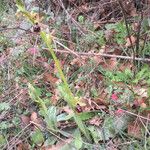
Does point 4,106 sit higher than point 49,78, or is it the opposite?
point 49,78

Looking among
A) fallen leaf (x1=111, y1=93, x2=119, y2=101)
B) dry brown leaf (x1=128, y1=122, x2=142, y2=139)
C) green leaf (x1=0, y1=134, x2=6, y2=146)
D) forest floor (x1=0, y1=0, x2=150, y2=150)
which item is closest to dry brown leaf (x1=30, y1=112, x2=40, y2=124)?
forest floor (x1=0, y1=0, x2=150, y2=150)

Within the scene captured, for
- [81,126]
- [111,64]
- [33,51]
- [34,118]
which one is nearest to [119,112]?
[81,126]

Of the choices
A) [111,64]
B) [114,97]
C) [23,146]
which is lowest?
[23,146]

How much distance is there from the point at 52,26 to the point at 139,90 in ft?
3.98

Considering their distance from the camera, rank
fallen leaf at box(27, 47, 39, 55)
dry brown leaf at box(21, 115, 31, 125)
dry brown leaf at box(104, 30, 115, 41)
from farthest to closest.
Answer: fallen leaf at box(27, 47, 39, 55)
dry brown leaf at box(104, 30, 115, 41)
dry brown leaf at box(21, 115, 31, 125)

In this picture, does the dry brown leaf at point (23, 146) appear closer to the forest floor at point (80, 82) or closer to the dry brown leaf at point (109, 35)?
the forest floor at point (80, 82)

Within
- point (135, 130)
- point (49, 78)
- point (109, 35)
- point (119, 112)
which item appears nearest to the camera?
point (135, 130)

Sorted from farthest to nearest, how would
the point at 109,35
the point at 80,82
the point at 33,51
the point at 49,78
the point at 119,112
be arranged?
the point at 33,51, the point at 109,35, the point at 49,78, the point at 80,82, the point at 119,112

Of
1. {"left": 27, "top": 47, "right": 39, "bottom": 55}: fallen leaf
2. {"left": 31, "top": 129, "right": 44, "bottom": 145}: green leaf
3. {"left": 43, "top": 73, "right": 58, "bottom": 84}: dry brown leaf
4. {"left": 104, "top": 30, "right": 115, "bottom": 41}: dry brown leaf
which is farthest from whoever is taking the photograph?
{"left": 27, "top": 47, "right": 39, "bottom": 55}: fallen leaf

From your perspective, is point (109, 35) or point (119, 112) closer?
point (119, 112)

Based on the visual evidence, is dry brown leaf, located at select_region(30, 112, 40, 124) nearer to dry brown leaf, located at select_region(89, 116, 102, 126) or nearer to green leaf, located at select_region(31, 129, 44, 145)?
green leaf, located at select_region(31, 129, 44, 145)

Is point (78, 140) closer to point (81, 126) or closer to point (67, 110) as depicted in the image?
point (81, 126)

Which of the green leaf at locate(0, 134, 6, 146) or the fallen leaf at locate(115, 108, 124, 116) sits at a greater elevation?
the fallen leaf at locate(115, 108, 124, 116)

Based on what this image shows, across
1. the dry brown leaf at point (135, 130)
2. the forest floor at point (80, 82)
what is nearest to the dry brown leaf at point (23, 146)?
the forest floor at point (80, 82)
